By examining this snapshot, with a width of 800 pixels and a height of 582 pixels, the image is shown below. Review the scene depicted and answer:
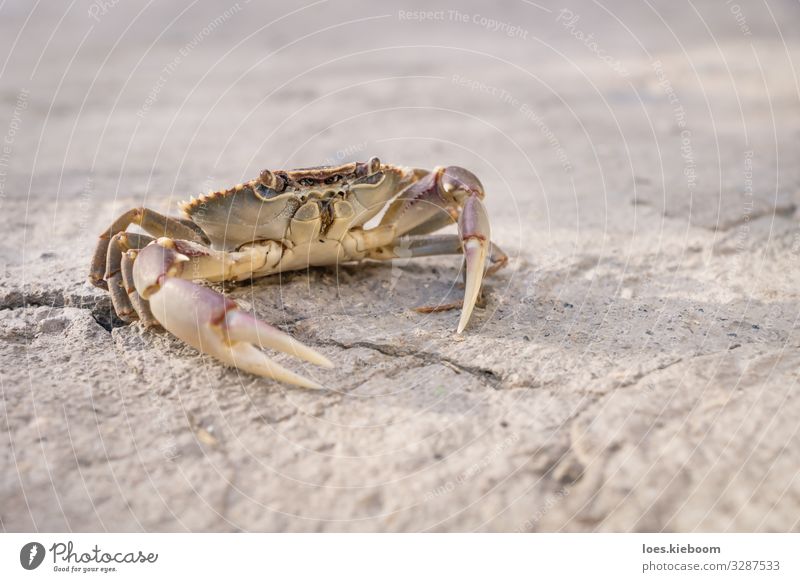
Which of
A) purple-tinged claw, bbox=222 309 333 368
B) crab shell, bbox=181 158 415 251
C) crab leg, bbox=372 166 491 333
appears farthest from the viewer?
crab leg, bbox=372 166 491 333

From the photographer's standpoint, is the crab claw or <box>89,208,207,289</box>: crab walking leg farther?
<box>89,208,207,289</box>: crab walking leg

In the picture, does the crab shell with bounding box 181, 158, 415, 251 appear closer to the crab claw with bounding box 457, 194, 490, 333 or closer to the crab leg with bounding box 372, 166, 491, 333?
the crab leg with bounding box 372, 166, 491, 333

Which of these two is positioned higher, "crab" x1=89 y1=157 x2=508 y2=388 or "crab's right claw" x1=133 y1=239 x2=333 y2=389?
"crab" x1=89 y1=157 x2=508 y2=388

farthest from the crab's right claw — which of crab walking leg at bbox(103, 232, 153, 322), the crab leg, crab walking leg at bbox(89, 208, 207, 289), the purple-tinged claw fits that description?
the crab leg

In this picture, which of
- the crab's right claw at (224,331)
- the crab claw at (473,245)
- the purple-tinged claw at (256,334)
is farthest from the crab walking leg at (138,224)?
the crab claw at (473,245)

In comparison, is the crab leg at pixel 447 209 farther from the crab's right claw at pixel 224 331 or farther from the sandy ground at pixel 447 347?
the crab's right claw at pixel 224 331

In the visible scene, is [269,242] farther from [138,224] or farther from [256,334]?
[256,334]

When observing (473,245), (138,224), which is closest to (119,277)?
(138,224)

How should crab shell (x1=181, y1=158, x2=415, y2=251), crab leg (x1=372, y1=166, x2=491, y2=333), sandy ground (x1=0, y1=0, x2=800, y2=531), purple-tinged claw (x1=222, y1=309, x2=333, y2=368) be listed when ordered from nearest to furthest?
sandy ground (x1=0, y1=0, x2=800, y2=531)
purple-tinged claw (x1=222, y1=309, x2=333, y2=368)
crab shell (x1=181, y1=158, x2=415, y2=251)
crab leg (x1=372, y1=166, x2=491, y2=333)
